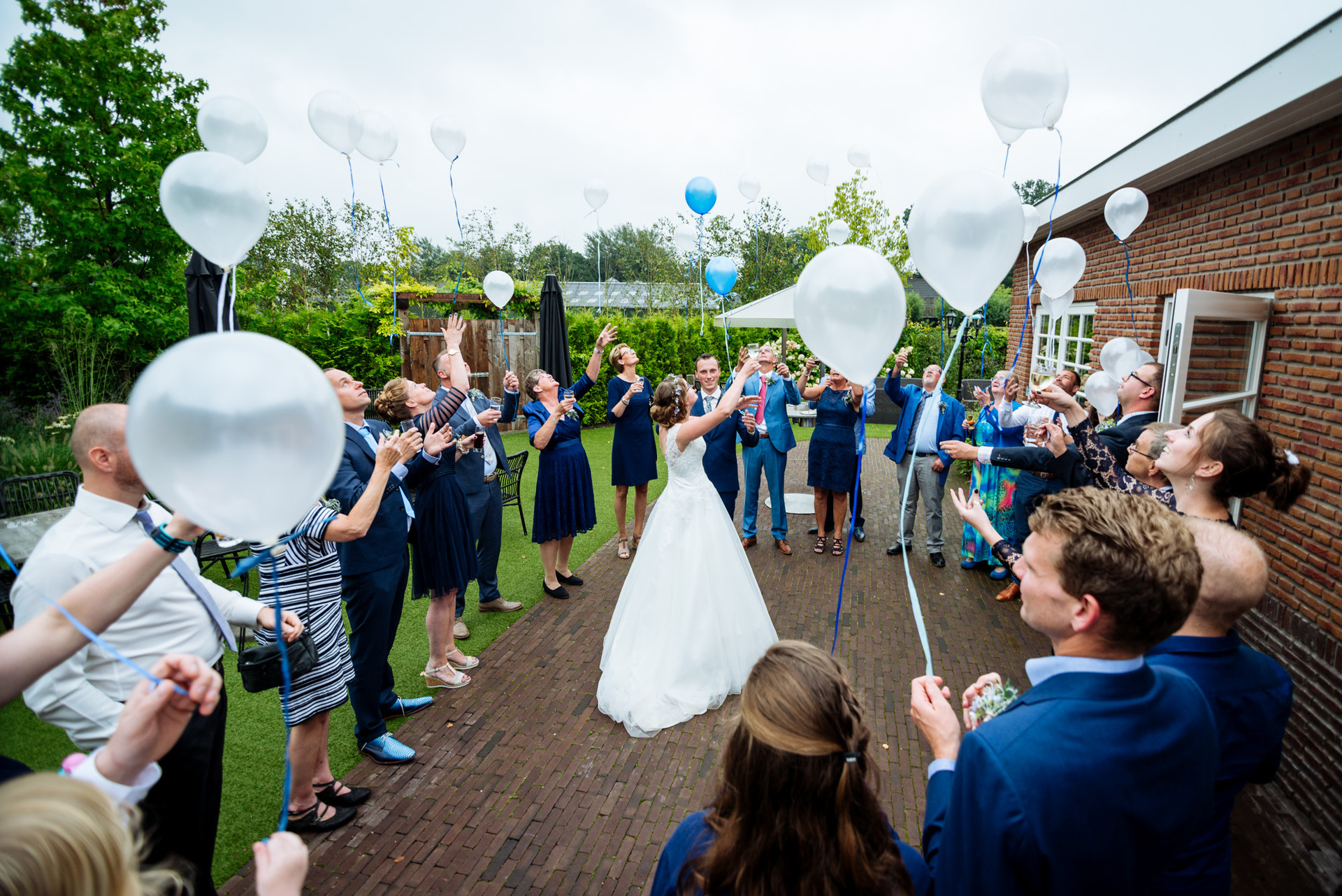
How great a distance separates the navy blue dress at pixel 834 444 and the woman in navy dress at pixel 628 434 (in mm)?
1895

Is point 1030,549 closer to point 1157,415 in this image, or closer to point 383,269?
point 1157,415

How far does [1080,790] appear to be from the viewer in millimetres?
1177

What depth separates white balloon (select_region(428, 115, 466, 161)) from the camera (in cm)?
672

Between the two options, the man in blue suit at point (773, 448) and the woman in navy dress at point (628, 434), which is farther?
the man in blue suit at point (773, 448)

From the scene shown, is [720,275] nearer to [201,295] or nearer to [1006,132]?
[1006,132]

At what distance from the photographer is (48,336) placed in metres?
10.8

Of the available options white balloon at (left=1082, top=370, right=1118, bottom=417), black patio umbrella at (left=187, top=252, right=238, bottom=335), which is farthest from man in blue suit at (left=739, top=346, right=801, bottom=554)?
black patio umbrella at (left=187, top=252, right=238, bottom=335)

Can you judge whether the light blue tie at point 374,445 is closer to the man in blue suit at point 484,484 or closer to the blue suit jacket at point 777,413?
the man in blue suit at point 484,484

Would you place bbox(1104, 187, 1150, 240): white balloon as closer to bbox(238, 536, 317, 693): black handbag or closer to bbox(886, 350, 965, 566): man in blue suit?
bbox(886, 350, 965, 566): man in blue suit

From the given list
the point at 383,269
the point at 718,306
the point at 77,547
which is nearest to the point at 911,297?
the point at 718,306

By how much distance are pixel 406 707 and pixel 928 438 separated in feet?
18.0

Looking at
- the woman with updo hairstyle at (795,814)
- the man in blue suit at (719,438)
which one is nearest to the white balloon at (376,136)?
the man in blue suit at (719,438)

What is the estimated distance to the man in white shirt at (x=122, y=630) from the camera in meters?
1.94

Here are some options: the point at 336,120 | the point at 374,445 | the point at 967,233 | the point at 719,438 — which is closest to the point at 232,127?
the point at 336,120
